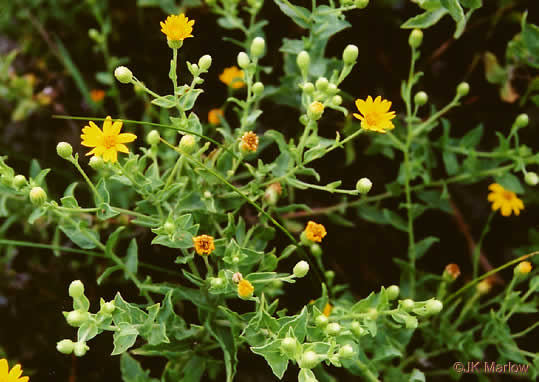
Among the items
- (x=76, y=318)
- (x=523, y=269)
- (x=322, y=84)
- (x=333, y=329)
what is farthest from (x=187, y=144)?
(x=523, y=269)

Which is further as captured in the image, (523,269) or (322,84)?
(523,269)

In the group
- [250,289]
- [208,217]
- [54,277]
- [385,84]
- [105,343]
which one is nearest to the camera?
[250,289]

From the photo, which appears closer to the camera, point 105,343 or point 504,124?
point 105,343

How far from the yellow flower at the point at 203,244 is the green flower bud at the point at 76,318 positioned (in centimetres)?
33

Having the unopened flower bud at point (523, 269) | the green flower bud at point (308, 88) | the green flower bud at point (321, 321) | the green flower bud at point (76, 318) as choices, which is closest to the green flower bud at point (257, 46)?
the green flower bud at point (308, 88)

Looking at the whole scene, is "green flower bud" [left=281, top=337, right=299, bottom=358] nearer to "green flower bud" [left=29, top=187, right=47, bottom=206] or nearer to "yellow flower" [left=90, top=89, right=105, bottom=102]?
"green flower bud" [left=29, top=187, right=47, bottom=206]

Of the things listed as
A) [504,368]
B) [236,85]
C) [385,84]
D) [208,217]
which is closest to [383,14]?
[385,84]

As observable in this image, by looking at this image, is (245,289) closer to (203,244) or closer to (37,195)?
(203,244)

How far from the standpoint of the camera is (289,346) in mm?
1378

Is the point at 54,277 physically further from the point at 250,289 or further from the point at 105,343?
the point at 250,289

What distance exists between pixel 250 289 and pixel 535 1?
1890 millimetres

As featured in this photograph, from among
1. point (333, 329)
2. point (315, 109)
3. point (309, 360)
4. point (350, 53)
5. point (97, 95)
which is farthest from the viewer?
point (97, 95)

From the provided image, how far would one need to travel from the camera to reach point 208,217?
1.82m

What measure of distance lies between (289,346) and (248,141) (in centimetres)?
62
